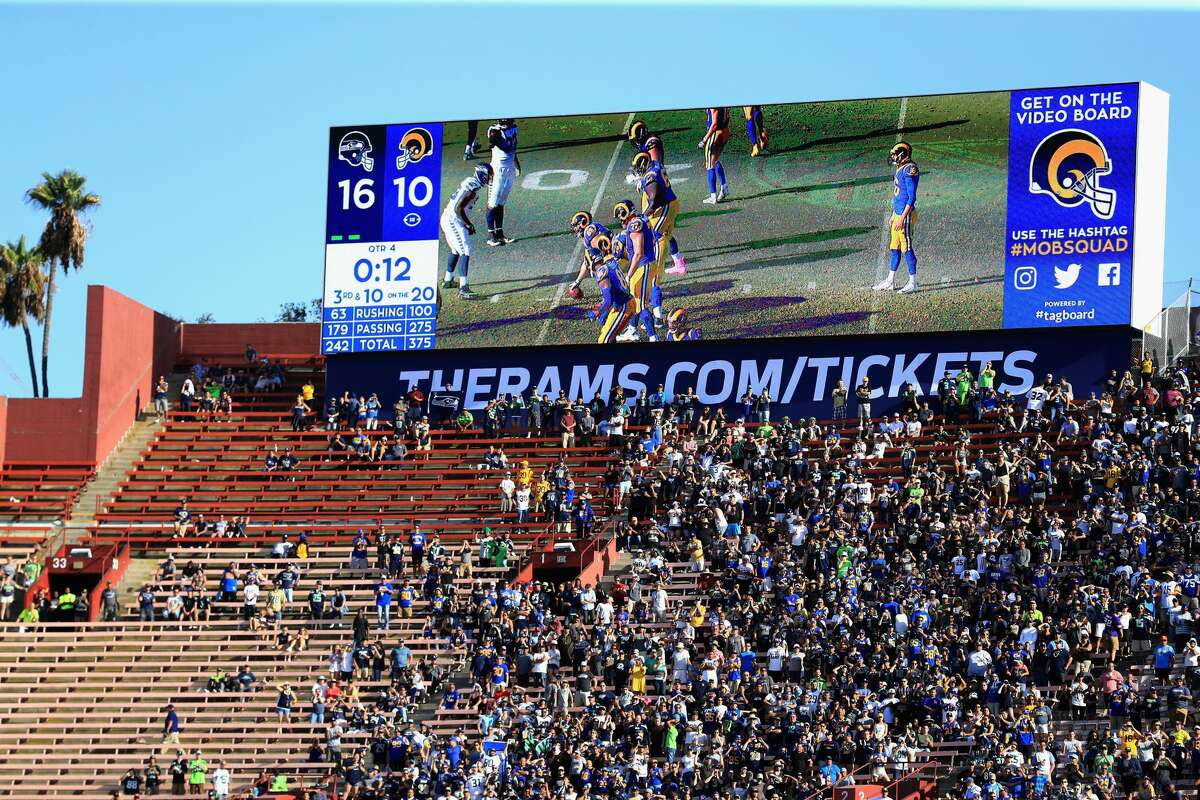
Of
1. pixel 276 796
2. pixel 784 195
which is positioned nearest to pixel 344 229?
pixel 784 195

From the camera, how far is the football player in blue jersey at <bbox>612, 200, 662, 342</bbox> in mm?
53500

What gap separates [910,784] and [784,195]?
1894 cm

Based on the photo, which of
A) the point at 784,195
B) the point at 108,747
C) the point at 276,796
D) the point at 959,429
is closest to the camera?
the point at 276,796

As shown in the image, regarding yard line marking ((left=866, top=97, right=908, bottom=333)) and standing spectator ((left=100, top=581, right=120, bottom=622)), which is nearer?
standing spectator ((left=100, top=581, right=120, bottom=622))

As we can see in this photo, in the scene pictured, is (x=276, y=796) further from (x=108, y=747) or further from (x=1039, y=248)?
(x=1039, y=248)

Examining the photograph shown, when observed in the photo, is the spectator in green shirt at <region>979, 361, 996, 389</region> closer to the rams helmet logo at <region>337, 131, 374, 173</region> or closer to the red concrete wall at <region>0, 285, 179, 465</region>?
the rams helmet logo at <region>337, 131, 374, 173</region>

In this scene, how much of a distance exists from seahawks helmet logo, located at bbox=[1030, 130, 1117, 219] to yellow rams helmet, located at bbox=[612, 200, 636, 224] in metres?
8.95

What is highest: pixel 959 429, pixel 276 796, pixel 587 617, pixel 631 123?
pixel 631 123

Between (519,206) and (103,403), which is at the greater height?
(519,206)

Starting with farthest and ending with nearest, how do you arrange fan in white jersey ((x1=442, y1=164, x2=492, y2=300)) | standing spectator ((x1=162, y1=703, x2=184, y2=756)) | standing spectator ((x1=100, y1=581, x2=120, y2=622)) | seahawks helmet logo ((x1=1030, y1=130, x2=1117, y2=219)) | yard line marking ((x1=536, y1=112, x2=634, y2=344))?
1. fan in white jersey ((x1=442, y1=164, x2=492, y2=300))
2. yard line marking ((x1=536, y1=112, x2=634, y2=344))
3. seahawks helmet logo ((x1=1030, y1=130, x2=1117, y2=219))
4. standing spectator ((x1=100, y1=581, x2=120, y2=622))
5. standing spectator ((x1=162, y1=703, x2=184, y2=756))

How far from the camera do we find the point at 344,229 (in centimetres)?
5575

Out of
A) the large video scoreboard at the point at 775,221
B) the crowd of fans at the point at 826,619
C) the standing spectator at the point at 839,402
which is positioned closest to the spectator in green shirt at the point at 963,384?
the crowd of fans at the point at 826,619

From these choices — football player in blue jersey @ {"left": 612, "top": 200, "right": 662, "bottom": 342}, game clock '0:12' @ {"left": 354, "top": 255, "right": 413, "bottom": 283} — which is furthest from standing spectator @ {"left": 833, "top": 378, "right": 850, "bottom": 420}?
game clock '0:12' @ {"left": 354, "top": 255, "right": 413, "bottom": 283}

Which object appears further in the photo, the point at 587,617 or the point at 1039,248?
the point at 1039,248
